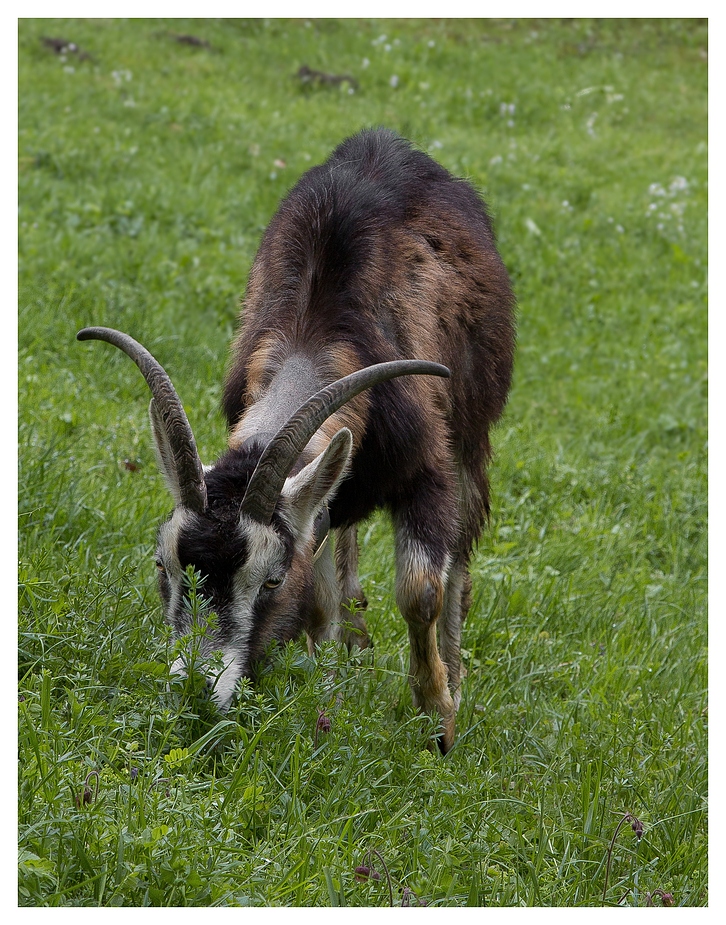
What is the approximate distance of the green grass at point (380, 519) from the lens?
351 centimetres

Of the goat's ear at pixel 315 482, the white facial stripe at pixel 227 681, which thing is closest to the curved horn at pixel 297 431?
the goat's ear at pixel 315 482

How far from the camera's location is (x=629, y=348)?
1059 centimetres

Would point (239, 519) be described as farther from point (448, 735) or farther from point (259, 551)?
point (448, 735)

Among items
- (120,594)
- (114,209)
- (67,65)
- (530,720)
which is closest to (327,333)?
(120,594)

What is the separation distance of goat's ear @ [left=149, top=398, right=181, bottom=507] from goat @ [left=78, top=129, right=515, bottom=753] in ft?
0.04

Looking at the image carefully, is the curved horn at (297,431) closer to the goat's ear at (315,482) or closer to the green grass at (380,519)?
the goat's ear at (315,482)

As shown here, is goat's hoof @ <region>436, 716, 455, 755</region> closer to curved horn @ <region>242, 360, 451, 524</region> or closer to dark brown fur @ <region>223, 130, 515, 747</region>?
dark brown fur @ <region>223, 130, 515, 747</region>

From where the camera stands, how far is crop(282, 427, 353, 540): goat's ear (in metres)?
4.02

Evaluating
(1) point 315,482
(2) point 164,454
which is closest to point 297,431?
(1) point 315,482

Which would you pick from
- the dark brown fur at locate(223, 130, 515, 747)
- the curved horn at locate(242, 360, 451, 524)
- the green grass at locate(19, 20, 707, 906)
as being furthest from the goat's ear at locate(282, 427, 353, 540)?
the green grass at locate(19, 20, 707, 906)

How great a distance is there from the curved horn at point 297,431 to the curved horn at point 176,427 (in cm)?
18

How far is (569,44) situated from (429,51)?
2.82 metres

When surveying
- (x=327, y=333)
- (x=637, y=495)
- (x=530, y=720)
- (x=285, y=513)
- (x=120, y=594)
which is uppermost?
(x=327, y=333)

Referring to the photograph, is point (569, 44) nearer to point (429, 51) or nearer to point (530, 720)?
point (429, 51)
